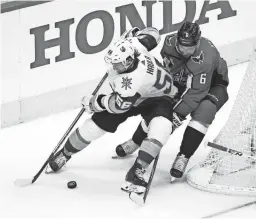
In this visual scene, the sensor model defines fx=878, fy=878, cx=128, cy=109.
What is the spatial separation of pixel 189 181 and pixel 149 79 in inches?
25.8

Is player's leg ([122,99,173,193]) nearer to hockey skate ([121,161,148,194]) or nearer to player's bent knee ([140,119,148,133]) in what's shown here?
hockey skate ([121,161,148,194])

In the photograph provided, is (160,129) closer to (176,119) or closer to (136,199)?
(176,119)

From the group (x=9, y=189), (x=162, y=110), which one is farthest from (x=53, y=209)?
(x=162, y=110)

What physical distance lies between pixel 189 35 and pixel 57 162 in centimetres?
109

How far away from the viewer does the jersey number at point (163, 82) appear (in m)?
4.75

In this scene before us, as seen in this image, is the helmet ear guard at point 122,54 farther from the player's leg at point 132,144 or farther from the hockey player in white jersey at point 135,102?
the player's leg at point 132,144

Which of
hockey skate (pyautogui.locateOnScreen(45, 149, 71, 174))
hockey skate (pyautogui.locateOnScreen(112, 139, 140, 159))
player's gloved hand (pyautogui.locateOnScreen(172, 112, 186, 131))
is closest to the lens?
player's gloved hand (pyautogui.locateOnScreen(172, 112, 186, 131))

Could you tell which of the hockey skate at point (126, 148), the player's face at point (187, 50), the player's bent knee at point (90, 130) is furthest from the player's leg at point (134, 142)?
the player's face at point (187, 50)

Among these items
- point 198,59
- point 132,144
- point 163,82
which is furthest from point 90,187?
point 198,59

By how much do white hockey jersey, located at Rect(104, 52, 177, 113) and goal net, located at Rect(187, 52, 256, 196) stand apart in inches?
16.7

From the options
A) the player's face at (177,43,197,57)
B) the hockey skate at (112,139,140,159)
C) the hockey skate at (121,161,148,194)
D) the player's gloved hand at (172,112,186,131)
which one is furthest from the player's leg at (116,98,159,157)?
the player's face at (177,43,197,57)

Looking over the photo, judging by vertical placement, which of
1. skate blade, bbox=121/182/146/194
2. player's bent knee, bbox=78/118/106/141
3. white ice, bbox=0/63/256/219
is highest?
player's bent knee, bbox=78/118/106/141

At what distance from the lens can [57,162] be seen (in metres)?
5.07

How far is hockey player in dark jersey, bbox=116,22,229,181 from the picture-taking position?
473 centimetres
